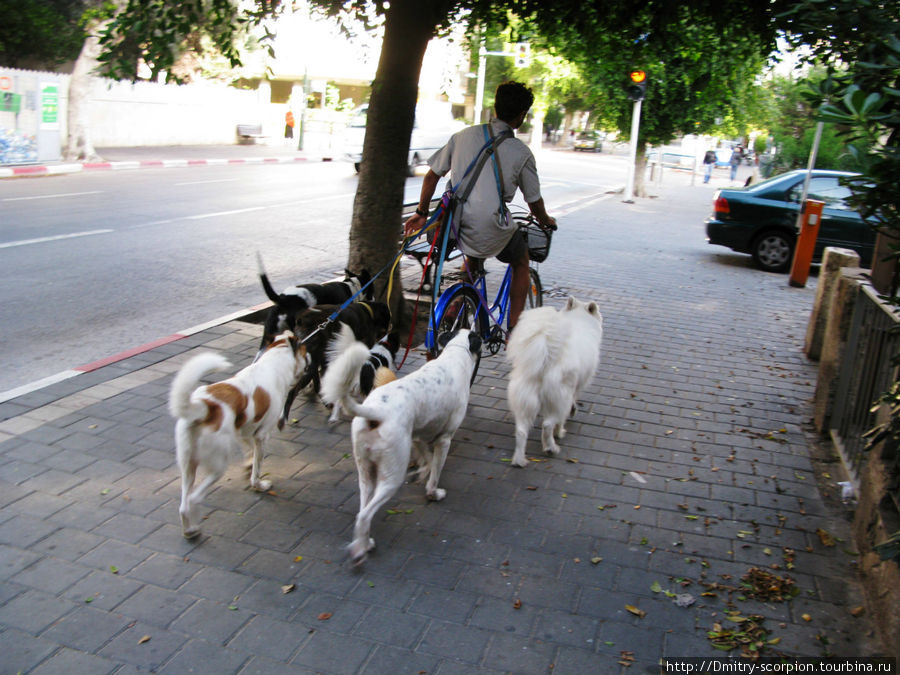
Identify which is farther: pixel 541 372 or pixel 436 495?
pixel 541 372

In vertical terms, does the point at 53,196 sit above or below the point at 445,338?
below

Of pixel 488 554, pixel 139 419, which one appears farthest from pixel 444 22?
pixel 488 554

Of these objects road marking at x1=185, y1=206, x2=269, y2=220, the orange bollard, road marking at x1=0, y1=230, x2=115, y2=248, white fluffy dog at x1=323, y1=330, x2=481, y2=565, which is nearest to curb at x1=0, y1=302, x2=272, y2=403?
white fluffy dog at x1=323, y1=330, x2=481, y2=565

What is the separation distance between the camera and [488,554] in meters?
3.84

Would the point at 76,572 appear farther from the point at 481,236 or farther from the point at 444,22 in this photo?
the point at 444,22

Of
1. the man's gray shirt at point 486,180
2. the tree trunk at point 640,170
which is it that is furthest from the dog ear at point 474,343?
the tree trunk at point 640,170

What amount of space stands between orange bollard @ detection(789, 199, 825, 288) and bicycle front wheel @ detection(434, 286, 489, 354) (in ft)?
25.0

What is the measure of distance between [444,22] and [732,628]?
19.8 feet

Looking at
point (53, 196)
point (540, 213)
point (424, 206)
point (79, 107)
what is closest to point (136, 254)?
point (424, 206)

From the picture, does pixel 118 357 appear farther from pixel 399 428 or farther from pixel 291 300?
pixel 399 428

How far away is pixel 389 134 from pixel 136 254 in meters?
5.47

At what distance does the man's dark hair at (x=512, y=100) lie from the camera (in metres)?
5.83

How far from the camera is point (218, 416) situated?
367 centimetres

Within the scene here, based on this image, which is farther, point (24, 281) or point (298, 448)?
point (24, 281)
